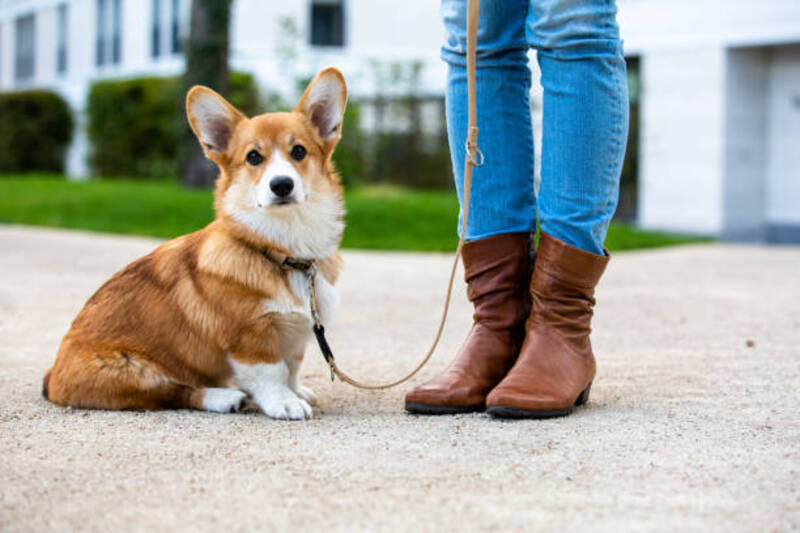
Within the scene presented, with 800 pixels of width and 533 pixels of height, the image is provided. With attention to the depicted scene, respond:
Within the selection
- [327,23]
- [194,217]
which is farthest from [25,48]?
[194,217]

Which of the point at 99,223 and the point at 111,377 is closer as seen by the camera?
the point at 111,377

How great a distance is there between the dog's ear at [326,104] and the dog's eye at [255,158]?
7.9 inches

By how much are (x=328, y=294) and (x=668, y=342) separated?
62.7 inches

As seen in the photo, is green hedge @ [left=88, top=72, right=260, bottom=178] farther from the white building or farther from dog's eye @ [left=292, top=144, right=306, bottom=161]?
dog's eye @ [left=292, top=144, right=306, bottom=161]

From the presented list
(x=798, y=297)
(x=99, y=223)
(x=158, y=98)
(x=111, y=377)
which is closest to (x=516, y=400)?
(x=111, y=377)

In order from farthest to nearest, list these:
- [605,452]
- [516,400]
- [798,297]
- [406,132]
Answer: [406,132] → [798,297] → [516,400] → [605,452]

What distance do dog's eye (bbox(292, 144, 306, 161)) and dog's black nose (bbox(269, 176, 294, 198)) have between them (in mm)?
149

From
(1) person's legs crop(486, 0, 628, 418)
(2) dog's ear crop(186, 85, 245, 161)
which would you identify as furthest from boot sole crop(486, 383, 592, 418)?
(2) dog's ear crop(186, 85, 245, 161)

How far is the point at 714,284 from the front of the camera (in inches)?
219

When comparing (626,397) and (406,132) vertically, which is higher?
(406,132)

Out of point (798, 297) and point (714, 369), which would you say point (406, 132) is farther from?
point (714, 369)

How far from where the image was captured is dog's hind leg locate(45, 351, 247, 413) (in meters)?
2.43

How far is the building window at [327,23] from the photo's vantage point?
18.4 meters

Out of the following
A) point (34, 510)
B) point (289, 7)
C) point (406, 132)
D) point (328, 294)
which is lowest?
point (34, 510)
